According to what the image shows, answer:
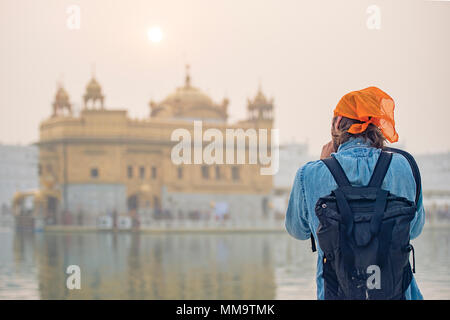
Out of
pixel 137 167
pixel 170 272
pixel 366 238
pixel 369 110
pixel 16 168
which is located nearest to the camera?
pixel 366 238

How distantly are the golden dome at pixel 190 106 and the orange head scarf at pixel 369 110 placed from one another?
74.1 ft

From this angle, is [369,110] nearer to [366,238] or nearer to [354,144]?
[354,144]

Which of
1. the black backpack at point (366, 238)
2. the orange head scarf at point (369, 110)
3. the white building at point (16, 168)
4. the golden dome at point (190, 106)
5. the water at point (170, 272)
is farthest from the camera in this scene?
the white building at point (16, 168)

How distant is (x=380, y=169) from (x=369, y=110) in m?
0.11

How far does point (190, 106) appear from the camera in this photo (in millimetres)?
24156


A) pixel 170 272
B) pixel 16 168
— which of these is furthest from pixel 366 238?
pixel 16 168

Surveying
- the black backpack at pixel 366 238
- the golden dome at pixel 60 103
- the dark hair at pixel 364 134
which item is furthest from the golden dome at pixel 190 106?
the black backpack at pixel 366 238

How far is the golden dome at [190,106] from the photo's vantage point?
2417cm

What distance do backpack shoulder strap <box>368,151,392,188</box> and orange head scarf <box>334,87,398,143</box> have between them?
0.22 ft

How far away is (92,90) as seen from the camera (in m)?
21.9

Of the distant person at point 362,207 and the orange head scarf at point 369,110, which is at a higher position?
the orange head scarf at point 369,110

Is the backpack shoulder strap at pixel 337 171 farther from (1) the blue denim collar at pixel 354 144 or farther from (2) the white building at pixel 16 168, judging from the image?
(2) the white building at pixel 16 168

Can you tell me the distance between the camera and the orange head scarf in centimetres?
133
